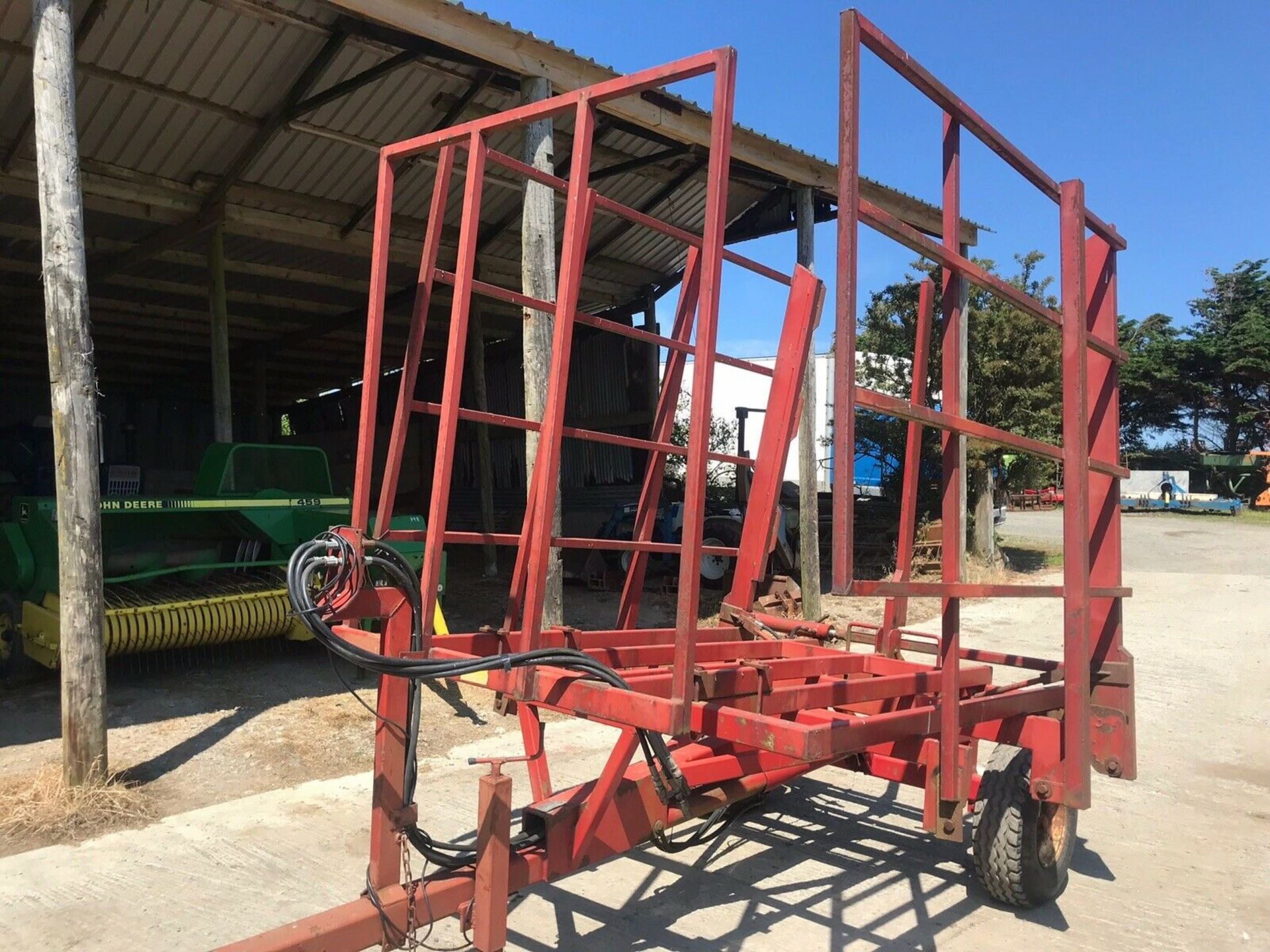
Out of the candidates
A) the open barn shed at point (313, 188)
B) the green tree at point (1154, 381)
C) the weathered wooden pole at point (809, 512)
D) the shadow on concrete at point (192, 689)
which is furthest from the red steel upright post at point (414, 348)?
the green tree at point (1154, 381)

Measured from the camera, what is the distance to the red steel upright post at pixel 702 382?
2.35 metres

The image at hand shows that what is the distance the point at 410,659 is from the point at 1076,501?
6.92ft

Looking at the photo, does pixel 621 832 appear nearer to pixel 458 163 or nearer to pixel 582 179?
pixel 582 179

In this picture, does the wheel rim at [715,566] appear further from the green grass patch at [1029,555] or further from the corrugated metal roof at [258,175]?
the green grass patch at [1029,555]

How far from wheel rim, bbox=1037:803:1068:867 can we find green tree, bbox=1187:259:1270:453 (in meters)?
40.3

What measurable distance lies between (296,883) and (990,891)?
283cm

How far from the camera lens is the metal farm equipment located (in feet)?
7.92

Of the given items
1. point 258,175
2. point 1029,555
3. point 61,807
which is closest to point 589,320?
point 61,807

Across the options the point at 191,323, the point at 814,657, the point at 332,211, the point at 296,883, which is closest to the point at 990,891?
the point at 814,657

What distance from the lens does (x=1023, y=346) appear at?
48.0ft

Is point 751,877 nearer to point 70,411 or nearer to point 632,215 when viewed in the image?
point 632,215

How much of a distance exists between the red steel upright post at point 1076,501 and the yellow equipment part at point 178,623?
3904 millimetres

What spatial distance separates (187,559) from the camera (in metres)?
7.46

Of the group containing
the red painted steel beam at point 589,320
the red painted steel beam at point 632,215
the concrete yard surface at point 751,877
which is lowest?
the concrete yard surface at point 751,877
